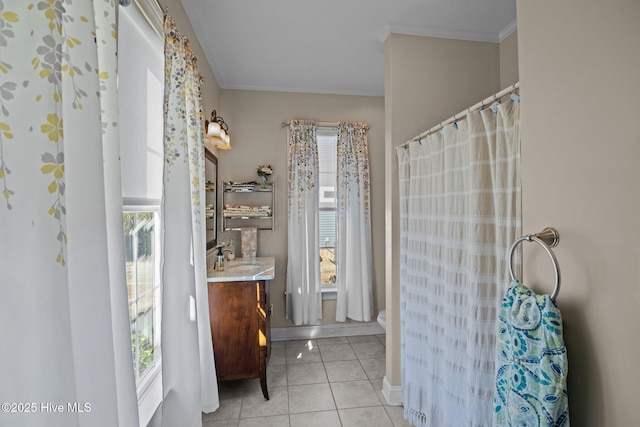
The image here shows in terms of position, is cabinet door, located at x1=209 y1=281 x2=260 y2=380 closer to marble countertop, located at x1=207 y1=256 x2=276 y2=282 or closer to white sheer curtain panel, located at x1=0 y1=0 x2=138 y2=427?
marble countertop, located at x1=207 y1=256 x2=276 y2=282

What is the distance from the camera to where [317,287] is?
10.3 ft

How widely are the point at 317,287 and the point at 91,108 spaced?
272 centimetres

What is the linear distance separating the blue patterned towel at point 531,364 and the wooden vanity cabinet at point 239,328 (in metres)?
1.58

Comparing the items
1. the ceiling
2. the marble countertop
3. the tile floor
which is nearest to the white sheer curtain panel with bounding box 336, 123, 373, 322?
the tile floor


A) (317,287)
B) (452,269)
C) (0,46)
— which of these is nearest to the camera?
(0,46)

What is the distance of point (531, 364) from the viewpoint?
73cm

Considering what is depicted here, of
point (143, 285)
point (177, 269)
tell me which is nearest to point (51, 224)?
point (177, 269)

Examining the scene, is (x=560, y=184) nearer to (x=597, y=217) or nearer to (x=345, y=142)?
(x=597, y=217)

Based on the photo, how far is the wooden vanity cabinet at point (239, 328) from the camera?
204 centimetres

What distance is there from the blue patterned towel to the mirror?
2.17 m

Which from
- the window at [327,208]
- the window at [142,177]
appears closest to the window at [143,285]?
the window at [142,177]

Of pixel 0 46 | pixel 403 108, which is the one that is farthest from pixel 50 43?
pixel 403 108

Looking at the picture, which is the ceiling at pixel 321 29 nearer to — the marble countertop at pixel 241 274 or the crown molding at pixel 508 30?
the crown molding at pixel 508 30

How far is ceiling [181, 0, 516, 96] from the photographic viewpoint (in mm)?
1926
